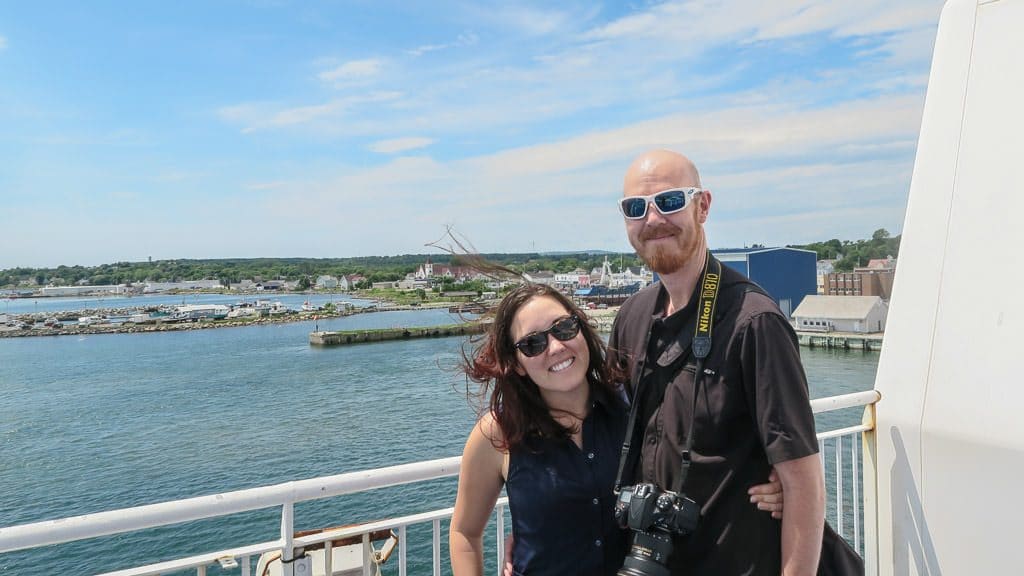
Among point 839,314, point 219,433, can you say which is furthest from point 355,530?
point 839,314

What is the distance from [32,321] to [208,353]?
50.9 m

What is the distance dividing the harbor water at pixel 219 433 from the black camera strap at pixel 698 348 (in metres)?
6.06

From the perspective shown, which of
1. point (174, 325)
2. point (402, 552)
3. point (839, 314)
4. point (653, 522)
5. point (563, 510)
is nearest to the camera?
point (653, 522)

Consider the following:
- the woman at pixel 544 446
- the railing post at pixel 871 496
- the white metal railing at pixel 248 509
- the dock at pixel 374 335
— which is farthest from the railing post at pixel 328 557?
the dock at pixel 374 335

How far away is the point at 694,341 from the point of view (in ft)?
4.78

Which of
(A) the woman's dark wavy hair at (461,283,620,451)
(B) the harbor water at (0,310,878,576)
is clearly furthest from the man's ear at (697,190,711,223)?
(B) the harbor water at (0,310,878,576)

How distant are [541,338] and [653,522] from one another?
47cm

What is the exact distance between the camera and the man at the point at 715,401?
134 cm

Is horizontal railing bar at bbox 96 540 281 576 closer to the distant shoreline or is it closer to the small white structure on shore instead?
the small white structure on shore

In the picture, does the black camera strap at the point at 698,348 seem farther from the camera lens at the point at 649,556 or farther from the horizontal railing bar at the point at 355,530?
the horizontal railing bar at the point at 355,530

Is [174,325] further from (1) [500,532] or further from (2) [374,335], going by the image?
(1) [500,532]

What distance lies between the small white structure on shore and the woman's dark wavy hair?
45.6 metres

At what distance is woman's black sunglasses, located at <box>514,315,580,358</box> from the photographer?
5.13 ft

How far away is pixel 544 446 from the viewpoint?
5.08 ft
